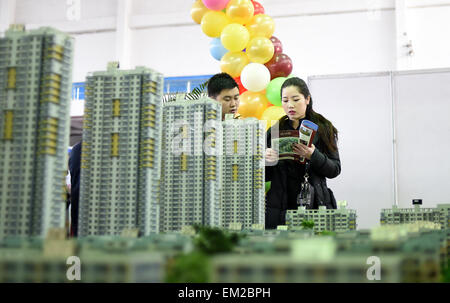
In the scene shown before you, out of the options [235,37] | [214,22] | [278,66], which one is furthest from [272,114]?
[214,22]

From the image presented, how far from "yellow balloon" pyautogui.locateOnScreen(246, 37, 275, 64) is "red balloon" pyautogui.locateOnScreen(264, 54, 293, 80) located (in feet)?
1.71

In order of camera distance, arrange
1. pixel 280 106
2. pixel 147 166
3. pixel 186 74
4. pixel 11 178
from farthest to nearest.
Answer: pixel 186 74, pixel 280 106, pixel 147 166, pixel 11 178

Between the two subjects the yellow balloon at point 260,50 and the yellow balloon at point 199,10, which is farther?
the yellow balloon at point 199,10

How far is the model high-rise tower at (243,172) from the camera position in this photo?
13.4 metres

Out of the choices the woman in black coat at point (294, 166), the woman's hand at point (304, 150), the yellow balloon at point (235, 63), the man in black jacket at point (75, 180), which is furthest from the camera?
the yellow balloon at point (235, 63)

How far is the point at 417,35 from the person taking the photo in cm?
2327

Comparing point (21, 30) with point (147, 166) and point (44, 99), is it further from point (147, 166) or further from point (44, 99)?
point (147, 166)

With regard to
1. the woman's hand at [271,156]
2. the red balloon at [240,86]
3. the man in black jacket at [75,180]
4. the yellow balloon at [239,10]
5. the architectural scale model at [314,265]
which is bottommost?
the architectural scale model at [314,265]

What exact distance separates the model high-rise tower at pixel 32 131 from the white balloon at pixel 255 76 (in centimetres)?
808

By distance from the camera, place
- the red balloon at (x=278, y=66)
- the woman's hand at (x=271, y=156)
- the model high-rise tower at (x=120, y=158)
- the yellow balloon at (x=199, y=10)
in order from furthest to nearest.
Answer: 1. the yellow balloon at (x=199, y=10)
2. the red balloon at (x=278, y=66)
3. the woman's hand at (x=271, y=156)
4. the model high-rise tower at (x=120, y=158)

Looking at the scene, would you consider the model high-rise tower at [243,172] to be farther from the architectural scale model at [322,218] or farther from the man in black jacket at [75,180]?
the man in black jacket at [75,180]

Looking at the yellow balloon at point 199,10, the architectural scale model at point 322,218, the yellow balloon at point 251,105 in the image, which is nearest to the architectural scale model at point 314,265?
the architectural scale model at point 322,218
